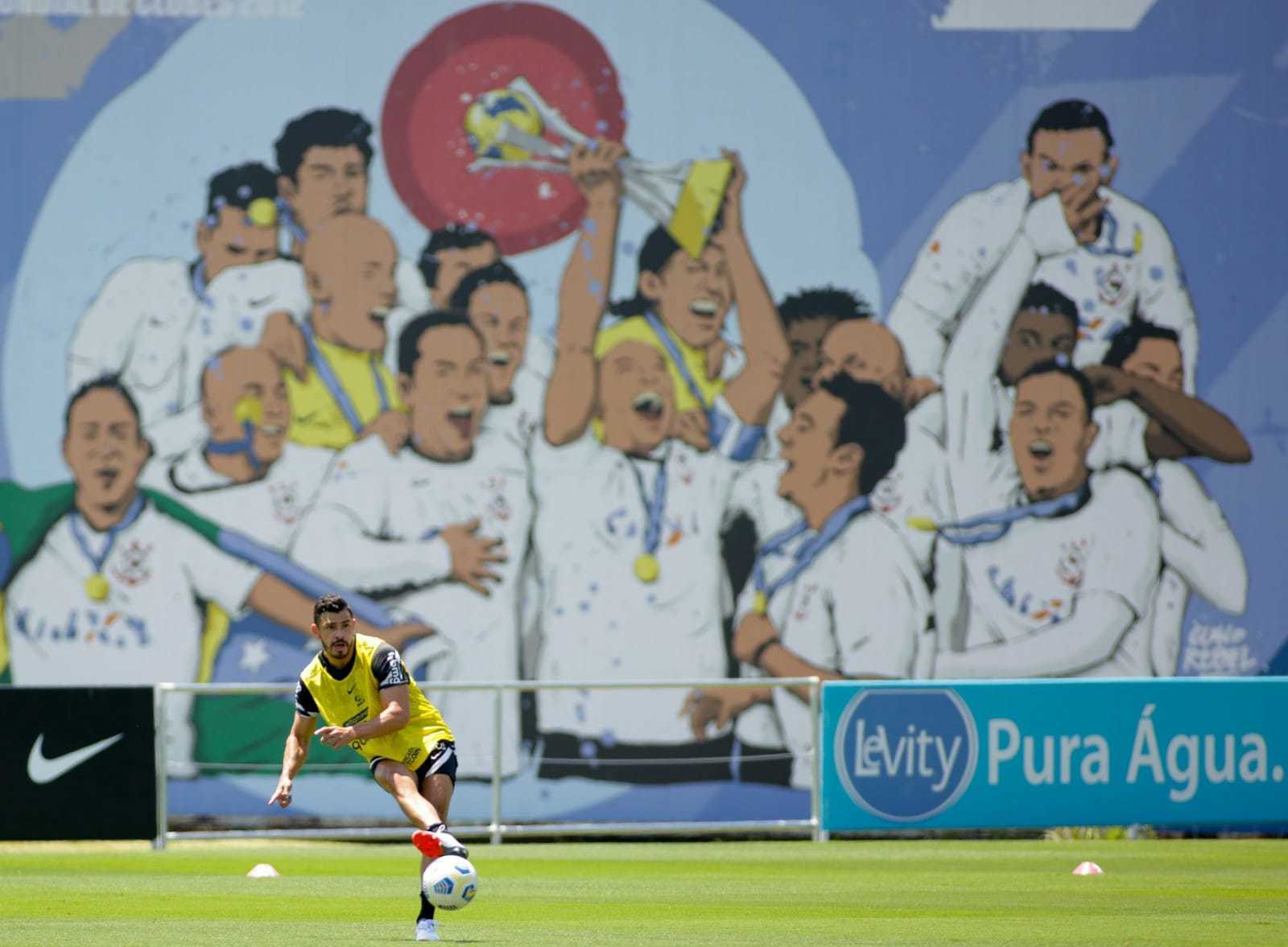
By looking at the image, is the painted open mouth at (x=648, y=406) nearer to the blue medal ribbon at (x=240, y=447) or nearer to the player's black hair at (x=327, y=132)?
the player's black hair at (x=327, y=132)

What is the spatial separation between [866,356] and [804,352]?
0.76 meters

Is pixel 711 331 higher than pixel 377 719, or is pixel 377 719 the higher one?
pixel 711 331

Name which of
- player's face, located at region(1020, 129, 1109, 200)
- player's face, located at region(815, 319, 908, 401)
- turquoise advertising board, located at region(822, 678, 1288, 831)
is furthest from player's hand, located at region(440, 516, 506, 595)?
player's face, located at region(1020, 129, 1109, 200)

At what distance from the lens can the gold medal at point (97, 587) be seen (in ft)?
82.9

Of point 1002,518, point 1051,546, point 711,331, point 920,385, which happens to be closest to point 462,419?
point 711,331

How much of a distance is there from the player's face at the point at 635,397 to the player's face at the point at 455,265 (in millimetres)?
1872

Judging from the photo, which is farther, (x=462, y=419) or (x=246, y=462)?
(x=462, y=419)

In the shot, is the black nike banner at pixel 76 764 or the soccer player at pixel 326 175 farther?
the soccer player at pixel 326 175

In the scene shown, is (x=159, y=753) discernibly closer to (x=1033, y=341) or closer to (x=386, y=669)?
(x=386, y=669)

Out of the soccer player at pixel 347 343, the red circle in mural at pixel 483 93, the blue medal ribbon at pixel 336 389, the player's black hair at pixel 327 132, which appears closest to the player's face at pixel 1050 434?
the red circle in mural at pixel 483 93

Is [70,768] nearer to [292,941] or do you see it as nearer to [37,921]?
[37,921]

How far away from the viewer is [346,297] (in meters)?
25.8

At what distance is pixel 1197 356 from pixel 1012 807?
7.95m

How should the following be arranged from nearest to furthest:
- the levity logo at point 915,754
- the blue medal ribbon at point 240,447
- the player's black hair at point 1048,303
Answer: the levity logo at point 915,754
the blue medal ribbon at point 240,447
the player's black hair at point 1048,303
